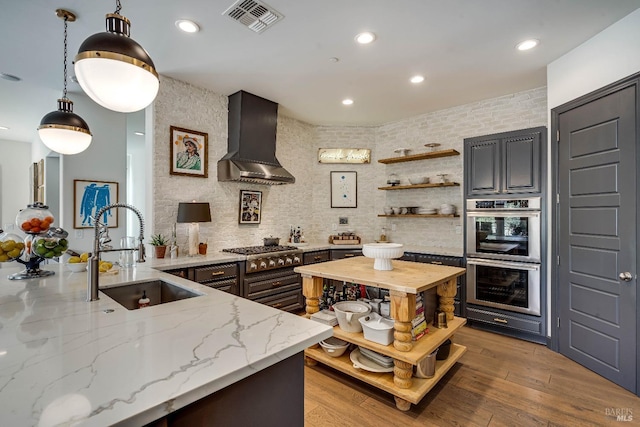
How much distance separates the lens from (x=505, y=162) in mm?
3600

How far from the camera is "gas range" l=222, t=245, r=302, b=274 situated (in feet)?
11.9

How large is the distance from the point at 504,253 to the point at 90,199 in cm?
545

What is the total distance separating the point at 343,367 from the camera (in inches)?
98.1

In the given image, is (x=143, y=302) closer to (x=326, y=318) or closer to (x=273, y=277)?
(x=326, y=318)

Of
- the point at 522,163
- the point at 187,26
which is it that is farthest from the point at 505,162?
the point at 187,26

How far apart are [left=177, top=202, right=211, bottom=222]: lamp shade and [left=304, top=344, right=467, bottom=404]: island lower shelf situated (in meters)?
1.89

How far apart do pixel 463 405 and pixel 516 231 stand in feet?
6.89

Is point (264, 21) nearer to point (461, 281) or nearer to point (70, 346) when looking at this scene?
point (70, 346)

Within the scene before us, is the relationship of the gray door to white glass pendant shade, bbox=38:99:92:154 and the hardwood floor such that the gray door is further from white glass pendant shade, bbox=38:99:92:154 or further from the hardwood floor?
white glass pendant shade, bbox=38:99:92:154

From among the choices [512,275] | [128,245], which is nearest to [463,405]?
[512,275]

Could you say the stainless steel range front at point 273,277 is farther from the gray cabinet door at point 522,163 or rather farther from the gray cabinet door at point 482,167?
the gray cabinet door at point 522,163

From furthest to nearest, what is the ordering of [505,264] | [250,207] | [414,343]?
[250,207], [505,264], [414,343]

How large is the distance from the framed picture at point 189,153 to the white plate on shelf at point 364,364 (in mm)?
2799

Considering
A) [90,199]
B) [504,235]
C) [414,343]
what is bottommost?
[414,343]
